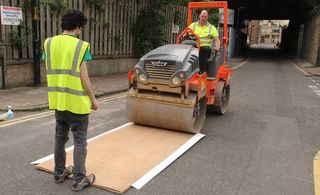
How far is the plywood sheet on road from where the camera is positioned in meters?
4.37

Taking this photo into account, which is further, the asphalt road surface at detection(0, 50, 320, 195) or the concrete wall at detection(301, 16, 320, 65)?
the concrete wall at detection(301, 16, 320, 65)

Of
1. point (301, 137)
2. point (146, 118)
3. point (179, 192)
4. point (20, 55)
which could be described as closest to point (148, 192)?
point (179, 192)

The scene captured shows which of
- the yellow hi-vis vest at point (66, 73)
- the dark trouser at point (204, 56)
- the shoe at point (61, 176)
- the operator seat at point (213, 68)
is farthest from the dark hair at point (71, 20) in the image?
the operator seat at point (213, 68)

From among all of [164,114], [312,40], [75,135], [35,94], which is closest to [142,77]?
[164,114]

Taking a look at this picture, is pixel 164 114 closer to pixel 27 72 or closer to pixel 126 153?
pixel 126 153

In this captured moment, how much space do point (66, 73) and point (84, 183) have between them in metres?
1.34

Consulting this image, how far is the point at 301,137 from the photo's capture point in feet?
22.2

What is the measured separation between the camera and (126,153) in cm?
528

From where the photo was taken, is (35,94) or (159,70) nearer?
(159,70)

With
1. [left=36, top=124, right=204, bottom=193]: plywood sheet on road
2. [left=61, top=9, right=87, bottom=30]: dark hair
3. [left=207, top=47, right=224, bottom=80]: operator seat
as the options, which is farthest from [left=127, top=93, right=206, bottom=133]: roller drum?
[left=61, top=9, right=87, bottom=30]: dark hair

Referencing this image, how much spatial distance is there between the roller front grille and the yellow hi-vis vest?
2375 mm

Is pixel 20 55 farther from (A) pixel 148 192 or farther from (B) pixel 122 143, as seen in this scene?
(A) pixel 148 192

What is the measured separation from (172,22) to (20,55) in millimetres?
10337

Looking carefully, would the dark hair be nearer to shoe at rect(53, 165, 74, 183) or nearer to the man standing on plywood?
the man standing on plywood
